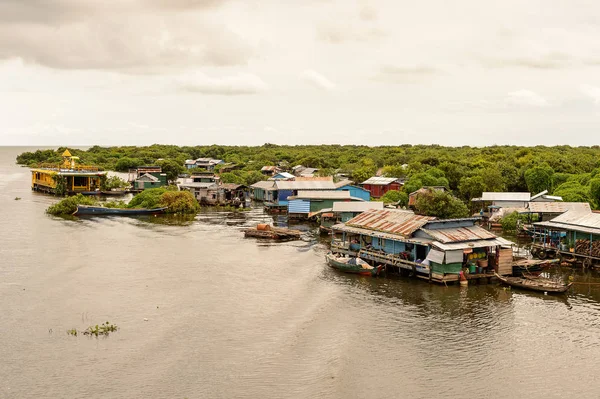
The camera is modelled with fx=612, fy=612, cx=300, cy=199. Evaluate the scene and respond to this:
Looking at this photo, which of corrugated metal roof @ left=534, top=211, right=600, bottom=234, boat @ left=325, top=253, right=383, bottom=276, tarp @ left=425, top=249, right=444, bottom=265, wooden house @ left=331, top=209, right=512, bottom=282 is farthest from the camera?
corrugated metal roof @ left=534, top=211, right=600, bottom=234

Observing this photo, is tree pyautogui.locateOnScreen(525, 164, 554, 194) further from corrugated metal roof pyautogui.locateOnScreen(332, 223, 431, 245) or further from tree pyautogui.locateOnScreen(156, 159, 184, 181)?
tree pyautogui.locateOnScreen(156, 159, 184, 181)

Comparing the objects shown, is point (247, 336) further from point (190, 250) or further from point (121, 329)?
point (190, 250)

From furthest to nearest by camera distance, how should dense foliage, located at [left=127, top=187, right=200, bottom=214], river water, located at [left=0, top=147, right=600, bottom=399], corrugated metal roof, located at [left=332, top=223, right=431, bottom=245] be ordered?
dense foliage, located at [left=127, top=187, right=200, bottom=214]
corrugated metal roof, located at [left=332, top=223, right=431, bottom=245]
river water, located at [left=0, top=147, right=600, bottom=399]

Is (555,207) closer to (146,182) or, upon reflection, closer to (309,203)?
(309,203)

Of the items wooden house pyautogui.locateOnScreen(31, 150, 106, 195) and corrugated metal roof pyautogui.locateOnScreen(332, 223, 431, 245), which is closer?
corrugated metal roof pyautogui.locateOnScreen(332, 223, 431, 245)

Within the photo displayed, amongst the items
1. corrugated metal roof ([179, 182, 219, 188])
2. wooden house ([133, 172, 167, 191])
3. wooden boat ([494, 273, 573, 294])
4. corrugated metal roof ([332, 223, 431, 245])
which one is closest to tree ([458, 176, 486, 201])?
corrugated metal roof ([179, 182, 219, 188])

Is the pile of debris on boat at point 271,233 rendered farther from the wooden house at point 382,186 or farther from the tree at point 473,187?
the tree at point 473,187

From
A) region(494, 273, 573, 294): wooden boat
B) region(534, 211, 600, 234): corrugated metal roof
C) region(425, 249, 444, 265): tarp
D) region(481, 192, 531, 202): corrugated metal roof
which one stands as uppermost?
region(481, 192, 531, 202): corrugated metal roof
